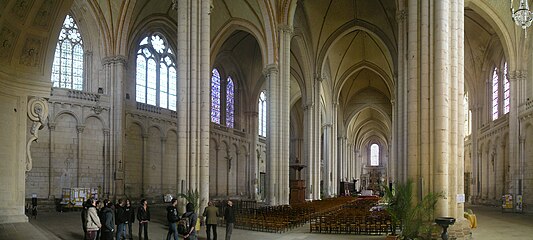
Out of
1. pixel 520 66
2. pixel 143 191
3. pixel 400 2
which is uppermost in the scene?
pixel 400 2

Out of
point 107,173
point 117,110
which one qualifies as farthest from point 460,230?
point 117,110

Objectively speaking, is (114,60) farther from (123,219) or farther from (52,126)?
(123,219)

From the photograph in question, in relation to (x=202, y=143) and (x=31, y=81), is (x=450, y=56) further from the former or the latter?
(x=31, y=81)

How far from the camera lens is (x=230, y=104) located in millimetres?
46062

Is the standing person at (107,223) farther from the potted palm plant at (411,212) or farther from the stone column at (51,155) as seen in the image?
the stone column at (51,155)

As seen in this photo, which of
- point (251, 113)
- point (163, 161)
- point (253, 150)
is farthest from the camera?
point (253, 150)

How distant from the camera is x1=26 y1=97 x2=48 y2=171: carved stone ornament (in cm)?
1239

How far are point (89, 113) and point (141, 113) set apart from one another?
4.05 m

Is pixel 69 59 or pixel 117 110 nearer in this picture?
pixel 69 59

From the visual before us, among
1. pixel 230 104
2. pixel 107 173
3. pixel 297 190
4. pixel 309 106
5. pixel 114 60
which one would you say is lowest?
pixel 297 190

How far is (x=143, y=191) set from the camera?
3369 centimetres

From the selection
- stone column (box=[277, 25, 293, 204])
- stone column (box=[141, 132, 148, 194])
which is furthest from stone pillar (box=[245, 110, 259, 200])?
stone column (box=[277, 25, 293, 204])

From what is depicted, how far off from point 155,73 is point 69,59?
22.2 ft

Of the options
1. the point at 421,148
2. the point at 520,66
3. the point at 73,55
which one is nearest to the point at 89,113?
the point at 73,55
